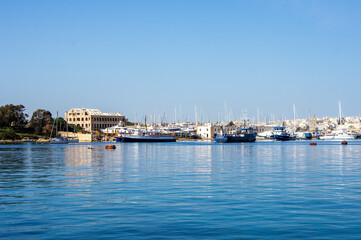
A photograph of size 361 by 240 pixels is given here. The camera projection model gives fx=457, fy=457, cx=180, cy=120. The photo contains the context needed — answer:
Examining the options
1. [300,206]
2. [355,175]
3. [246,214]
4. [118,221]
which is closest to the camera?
[118,221]

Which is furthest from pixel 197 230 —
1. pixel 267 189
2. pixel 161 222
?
pixel 267 189

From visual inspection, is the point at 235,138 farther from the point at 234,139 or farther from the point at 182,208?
the point at 182,208

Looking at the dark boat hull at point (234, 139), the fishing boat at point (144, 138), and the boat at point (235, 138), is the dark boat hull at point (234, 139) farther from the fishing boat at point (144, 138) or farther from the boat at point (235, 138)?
the fishing boat at point (144, 138)

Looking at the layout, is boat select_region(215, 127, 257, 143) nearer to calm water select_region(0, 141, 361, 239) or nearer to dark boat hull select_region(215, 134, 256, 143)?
dark boat hull select_region(215, 134, 256, 143)

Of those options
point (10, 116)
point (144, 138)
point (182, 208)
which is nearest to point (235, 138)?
point (144, 138)

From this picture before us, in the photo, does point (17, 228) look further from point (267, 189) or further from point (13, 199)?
point (267, 189)

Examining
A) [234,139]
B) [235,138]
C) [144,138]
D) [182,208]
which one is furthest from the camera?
[144,138]

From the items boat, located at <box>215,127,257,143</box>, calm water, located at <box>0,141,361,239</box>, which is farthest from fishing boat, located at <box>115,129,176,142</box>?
calm water, located at <box>0,141,361,239</box>

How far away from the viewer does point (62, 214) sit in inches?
759

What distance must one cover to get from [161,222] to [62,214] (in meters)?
4.59

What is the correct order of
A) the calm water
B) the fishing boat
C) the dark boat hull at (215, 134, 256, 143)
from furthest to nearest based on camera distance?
the fishing boat → the dark boat hull at (215, 134, 256, 143) → the calm water

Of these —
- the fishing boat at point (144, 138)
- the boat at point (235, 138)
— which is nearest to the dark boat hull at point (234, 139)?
the boat at point (235, 138)

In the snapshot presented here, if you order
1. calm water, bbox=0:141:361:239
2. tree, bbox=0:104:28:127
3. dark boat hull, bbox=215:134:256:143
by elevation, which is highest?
tree, bbox=0:104:28:127

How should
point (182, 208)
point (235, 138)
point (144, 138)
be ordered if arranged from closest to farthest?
1. point (182, 208)
2. point (235, 138)
3. point (144, 138)
